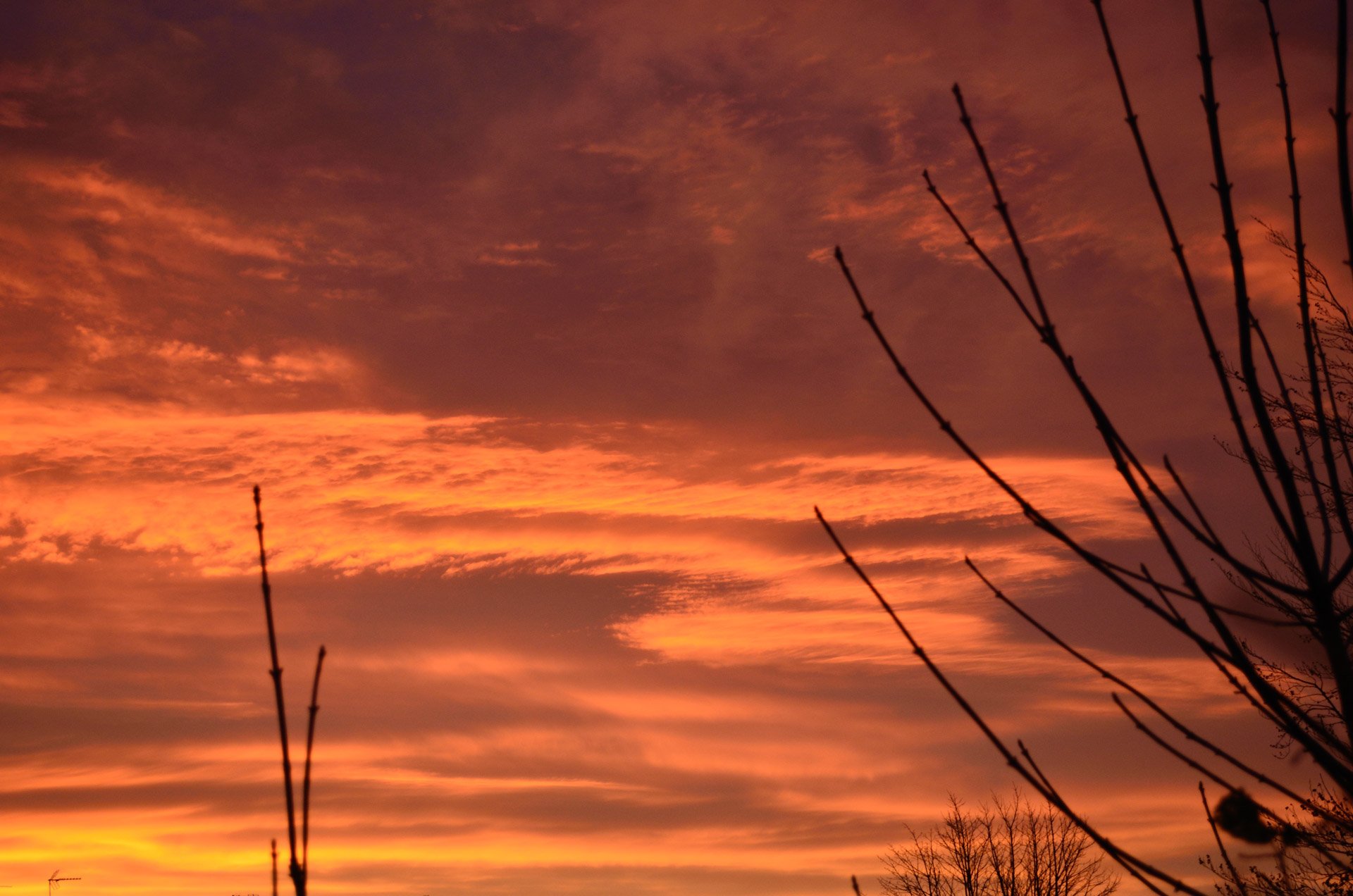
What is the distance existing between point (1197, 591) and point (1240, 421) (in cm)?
35

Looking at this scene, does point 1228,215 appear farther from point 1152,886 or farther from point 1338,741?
point 1152,886

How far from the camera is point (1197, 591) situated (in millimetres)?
2037

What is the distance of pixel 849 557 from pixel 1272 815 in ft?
2.96

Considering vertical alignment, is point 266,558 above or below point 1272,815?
above

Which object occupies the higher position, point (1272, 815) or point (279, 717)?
point (279, 717)

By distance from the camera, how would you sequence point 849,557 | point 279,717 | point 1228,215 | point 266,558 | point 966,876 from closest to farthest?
point 279,717
point 266,558
point 1228,215
point 849,557
point 966,876

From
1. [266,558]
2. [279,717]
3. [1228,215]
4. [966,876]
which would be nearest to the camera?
[279,717]

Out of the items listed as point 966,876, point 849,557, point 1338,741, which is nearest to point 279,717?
point 849,557

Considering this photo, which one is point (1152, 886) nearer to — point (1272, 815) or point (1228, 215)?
point (1272, 815)

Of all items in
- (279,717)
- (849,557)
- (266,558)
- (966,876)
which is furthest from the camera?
(966,876)

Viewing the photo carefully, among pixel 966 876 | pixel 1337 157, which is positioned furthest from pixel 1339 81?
pixel 966 876

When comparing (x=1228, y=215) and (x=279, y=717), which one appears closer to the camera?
(x=279, y=717)

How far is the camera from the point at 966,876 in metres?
48.1

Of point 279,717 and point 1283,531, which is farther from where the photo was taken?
point 1283,531
